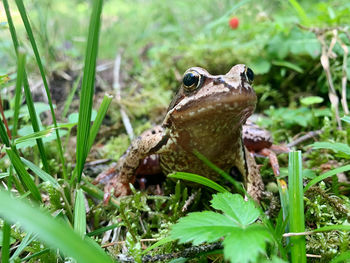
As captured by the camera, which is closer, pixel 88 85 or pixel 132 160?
pixel 88 85

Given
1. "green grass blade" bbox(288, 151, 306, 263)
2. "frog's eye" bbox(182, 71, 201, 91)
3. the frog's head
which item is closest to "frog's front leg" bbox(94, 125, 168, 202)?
the frog's head

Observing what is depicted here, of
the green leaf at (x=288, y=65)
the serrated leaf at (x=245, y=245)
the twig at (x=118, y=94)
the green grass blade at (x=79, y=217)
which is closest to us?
the serrated leaf at (x=245, y=245)

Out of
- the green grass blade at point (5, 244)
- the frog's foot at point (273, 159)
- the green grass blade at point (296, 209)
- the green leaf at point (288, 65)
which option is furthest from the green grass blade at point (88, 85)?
the green leaf at point (288, 65)

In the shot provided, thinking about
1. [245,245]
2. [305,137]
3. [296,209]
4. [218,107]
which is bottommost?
[305,137]

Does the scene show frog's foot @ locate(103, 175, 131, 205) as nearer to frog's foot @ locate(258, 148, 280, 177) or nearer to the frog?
the frog

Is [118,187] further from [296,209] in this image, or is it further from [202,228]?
[296,209]

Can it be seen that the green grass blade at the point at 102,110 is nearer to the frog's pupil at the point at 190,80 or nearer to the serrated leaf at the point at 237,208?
the frog's pupil at the point at 190,80

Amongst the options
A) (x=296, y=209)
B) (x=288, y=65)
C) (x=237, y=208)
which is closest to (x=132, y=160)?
(x=237, y=208)
